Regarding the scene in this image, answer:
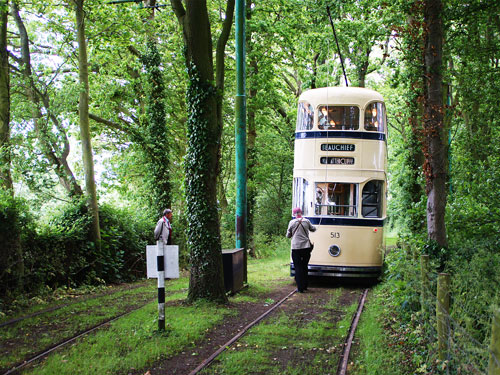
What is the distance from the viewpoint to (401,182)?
23484mm

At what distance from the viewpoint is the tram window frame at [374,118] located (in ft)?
45.1

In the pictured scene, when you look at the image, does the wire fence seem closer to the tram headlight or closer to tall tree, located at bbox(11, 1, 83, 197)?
the tram headlight

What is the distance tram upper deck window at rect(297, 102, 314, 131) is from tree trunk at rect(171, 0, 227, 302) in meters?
4.26

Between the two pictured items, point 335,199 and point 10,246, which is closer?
point 10,246

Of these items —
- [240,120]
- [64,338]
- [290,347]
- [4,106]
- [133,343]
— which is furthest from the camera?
[240,120]

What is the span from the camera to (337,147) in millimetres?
13602

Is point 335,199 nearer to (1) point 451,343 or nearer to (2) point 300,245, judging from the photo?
(2) point 300,245

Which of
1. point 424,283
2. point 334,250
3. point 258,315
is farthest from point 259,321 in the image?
point 334,250

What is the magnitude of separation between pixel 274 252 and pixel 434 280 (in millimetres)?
17744

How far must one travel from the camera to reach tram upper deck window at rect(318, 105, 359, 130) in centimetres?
1371

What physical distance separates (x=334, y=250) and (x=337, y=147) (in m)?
2.66

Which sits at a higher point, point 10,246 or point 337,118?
point 337,118

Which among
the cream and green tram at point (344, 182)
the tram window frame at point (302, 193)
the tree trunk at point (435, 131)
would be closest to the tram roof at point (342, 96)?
the cream and green tram at point (344, 182)

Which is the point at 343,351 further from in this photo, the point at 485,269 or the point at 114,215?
the point at 114,215
